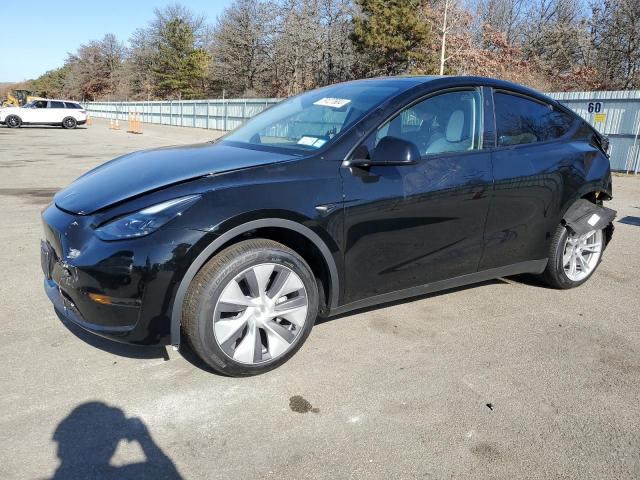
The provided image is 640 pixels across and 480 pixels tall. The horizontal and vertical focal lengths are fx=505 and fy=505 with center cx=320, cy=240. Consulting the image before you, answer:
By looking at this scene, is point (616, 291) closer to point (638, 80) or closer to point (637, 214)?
point (637, 214)

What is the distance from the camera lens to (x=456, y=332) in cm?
354

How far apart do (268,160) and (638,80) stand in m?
37.7

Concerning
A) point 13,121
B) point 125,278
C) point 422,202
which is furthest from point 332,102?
point 13,121

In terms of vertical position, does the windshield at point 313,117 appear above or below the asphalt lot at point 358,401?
above

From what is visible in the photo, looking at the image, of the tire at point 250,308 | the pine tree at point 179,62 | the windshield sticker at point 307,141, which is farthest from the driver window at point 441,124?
the pine tree at point 179,62

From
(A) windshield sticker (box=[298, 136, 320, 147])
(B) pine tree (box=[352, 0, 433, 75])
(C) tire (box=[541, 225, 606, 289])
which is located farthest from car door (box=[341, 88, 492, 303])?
(B) pine tree (box=[352, 0, 433, 75])

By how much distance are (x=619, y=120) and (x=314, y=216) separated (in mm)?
14750

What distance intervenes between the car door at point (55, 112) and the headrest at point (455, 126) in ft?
103

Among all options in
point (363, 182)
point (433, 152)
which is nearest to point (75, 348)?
point (363, 182)

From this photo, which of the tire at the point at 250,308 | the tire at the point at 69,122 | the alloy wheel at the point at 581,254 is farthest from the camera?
the tire at the point at 69,122

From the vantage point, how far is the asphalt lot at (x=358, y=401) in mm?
2230

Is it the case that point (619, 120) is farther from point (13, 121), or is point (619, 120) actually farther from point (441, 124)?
point (13, 121)

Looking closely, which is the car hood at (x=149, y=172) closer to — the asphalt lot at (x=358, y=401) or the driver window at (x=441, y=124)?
the driver window at (x=441, y=124)

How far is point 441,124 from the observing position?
3.46m
